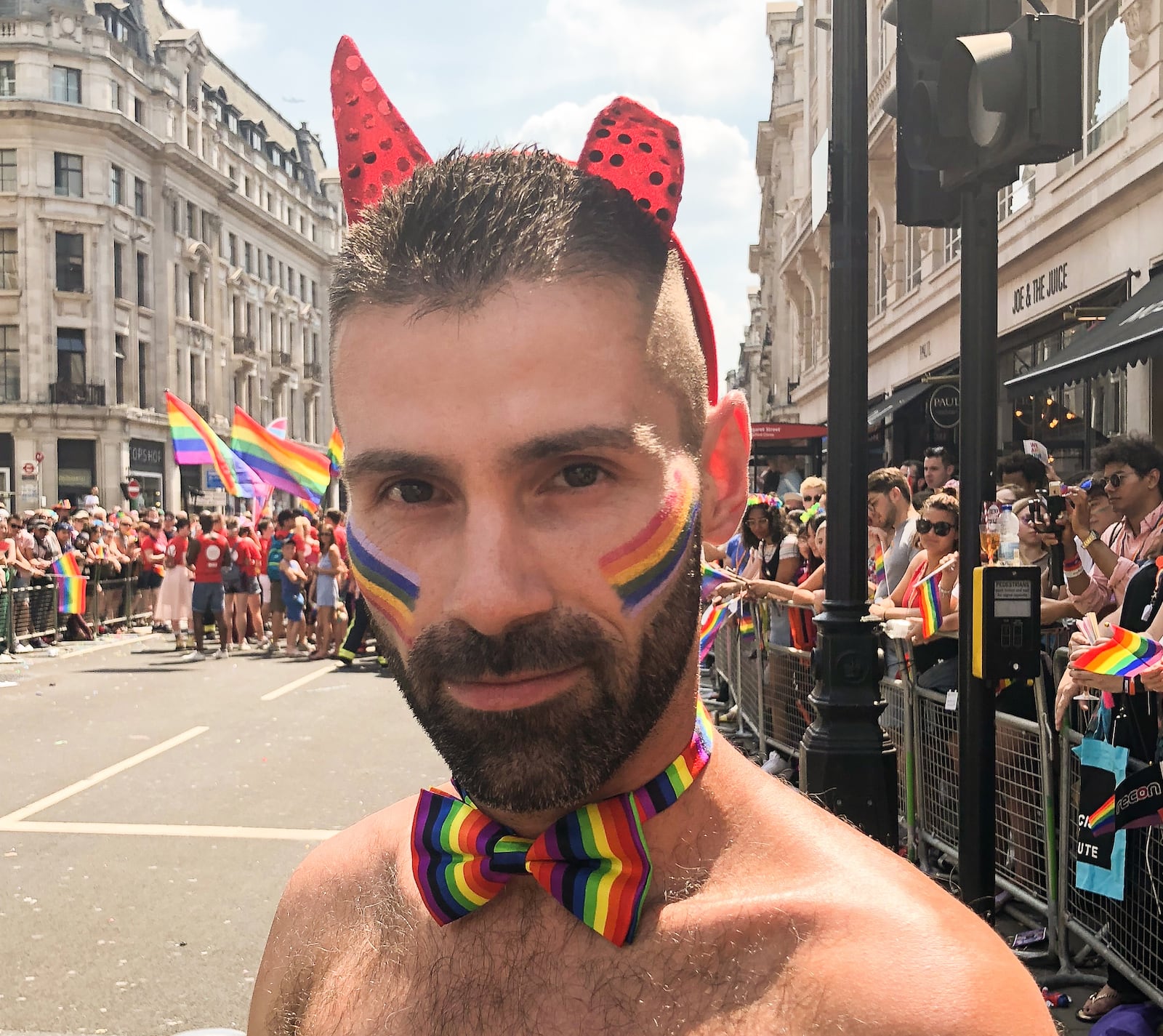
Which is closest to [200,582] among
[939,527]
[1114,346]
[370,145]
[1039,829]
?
[939,527]

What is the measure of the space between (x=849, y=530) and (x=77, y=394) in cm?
4420

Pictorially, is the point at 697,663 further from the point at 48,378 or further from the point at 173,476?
the point at 173,476

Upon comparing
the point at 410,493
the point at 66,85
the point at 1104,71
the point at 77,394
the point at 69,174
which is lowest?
the point at 410,493

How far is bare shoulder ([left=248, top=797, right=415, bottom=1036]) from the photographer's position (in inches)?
64.7

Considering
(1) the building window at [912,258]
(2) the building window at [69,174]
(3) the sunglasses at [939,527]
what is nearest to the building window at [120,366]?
(2) the building window at [69,174]

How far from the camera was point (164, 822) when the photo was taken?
704 cm

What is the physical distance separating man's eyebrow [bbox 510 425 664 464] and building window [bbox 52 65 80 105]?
163ft

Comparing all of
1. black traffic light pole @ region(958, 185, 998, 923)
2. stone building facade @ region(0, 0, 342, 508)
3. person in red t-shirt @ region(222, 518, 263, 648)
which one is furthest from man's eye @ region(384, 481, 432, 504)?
stone building facade @ region(0, 0, 342, 508)

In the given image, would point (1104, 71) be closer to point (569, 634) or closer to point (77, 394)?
point (569, 634)

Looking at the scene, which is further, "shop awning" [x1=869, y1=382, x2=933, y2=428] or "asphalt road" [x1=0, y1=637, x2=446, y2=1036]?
"shop awning" [x1=869, y1=382, x2=933, y2=428]

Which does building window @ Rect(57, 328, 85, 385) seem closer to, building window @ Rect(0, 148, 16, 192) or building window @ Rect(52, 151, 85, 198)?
building window @ Rect(52, 151, 85, 198)

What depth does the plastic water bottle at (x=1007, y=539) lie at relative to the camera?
12.6ft

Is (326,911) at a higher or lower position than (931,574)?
lower

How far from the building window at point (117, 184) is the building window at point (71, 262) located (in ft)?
7.60
